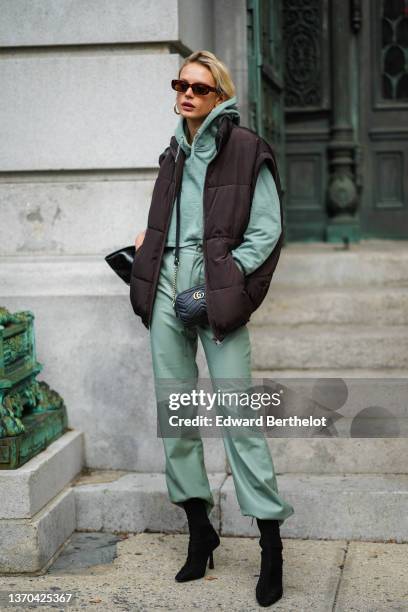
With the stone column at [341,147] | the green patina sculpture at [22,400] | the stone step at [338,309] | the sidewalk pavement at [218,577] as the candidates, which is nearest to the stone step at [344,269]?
the stone step at [338,309]

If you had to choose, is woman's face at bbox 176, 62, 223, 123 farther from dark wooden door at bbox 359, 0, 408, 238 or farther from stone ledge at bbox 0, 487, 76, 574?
dark wooden door at bbox 359, 0, 408, 238

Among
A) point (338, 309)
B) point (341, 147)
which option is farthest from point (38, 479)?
point (341, 147)

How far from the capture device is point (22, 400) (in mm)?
5027

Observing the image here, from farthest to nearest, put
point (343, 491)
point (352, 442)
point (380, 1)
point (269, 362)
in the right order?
point (380, 1) → point (269, 362) → point (352, 442) → point (343, 491)

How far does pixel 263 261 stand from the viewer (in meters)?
4.16

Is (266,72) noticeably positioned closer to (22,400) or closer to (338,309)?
(338,309)

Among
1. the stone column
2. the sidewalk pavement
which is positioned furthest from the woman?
the stone column

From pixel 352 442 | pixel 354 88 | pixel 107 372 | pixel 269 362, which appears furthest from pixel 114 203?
pixel 354 88

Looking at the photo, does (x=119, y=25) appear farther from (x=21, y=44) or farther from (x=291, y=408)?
(x=291, y=408)

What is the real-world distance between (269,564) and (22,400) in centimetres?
155

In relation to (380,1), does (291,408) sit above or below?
below

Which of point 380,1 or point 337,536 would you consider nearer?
point 337,536

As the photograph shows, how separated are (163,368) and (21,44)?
220 centimetres

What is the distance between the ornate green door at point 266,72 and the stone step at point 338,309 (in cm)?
112
